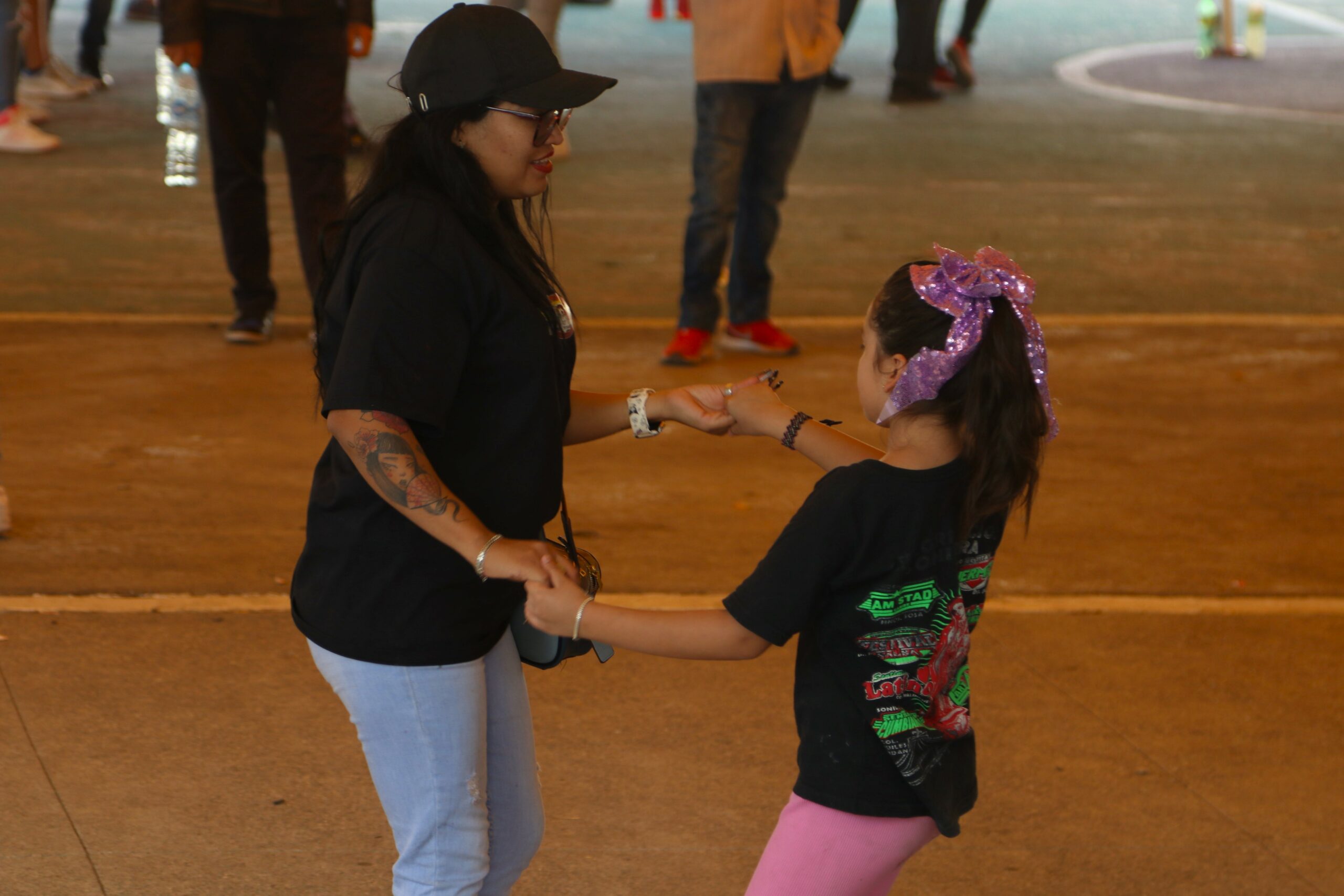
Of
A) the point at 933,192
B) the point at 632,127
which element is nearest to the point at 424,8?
the point at 632,127

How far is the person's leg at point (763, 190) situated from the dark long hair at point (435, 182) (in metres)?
4.35

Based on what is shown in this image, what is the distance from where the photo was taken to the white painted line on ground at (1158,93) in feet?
42.1

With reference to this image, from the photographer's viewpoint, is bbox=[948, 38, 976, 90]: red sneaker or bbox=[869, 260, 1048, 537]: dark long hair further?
bbox=[948, 38, 976, 90]: red sneaker

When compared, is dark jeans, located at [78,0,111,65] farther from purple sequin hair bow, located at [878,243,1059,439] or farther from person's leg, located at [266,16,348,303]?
purple sequin hair bow, located at [878,243,1059,439]

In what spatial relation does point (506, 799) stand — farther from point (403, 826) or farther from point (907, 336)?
point (907, 336)

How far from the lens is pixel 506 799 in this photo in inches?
94.3

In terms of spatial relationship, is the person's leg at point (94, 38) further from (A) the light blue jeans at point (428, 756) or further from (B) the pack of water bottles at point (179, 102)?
(A) the light blue jeans at point (428, 756)

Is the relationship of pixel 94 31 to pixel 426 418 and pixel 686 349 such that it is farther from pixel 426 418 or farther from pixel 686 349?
pixel 426 418

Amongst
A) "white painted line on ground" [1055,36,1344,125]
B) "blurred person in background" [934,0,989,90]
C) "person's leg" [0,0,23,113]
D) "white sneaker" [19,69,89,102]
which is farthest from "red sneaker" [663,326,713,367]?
"blurred person in background" [934,0,989,90]

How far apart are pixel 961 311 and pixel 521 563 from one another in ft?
2.24

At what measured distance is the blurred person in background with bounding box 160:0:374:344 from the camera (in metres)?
6.07

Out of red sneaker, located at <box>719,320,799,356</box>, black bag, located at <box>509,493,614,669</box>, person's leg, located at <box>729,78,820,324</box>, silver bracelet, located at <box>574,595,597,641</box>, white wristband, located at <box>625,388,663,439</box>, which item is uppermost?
white wristband, located at <box>625,388,663,439</box>

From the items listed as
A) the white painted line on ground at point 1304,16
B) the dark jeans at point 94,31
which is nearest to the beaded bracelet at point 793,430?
the dark jeans at point 94,31

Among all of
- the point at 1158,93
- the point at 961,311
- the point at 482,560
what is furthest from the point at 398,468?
the point at 1158,93
